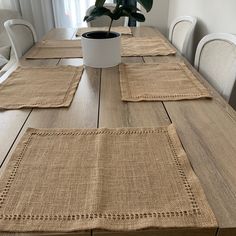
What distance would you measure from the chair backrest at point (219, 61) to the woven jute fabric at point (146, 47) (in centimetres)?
18

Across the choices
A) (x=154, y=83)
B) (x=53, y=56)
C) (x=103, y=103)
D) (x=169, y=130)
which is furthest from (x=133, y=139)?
(x=53, y=56)

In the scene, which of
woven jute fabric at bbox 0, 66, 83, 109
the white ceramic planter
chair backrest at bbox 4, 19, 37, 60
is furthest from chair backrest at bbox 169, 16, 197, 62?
chair backrest at bbox 4, 19, 37, 60

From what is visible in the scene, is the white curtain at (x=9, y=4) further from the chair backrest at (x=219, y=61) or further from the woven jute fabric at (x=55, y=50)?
the chair backrest at (x=219, y=61)

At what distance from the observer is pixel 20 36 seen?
74.0 inches

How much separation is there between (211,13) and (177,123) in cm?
121

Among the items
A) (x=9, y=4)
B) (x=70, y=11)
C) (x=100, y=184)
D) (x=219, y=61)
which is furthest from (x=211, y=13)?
(x=9, y=4)

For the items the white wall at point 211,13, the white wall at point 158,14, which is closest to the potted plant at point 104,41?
the white wall at point 211,13

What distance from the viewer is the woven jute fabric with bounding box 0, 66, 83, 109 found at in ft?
3.31

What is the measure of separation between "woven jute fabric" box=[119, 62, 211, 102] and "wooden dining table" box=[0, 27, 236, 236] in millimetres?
35

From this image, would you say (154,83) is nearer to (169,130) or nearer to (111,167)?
(169,130)

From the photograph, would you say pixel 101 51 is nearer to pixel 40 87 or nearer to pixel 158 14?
pixel 40 87

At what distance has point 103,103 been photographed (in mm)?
1006

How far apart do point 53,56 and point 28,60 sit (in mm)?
141

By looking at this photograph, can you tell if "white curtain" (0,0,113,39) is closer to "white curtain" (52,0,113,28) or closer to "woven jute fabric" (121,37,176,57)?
"white curtain" (52,0,113,28)
